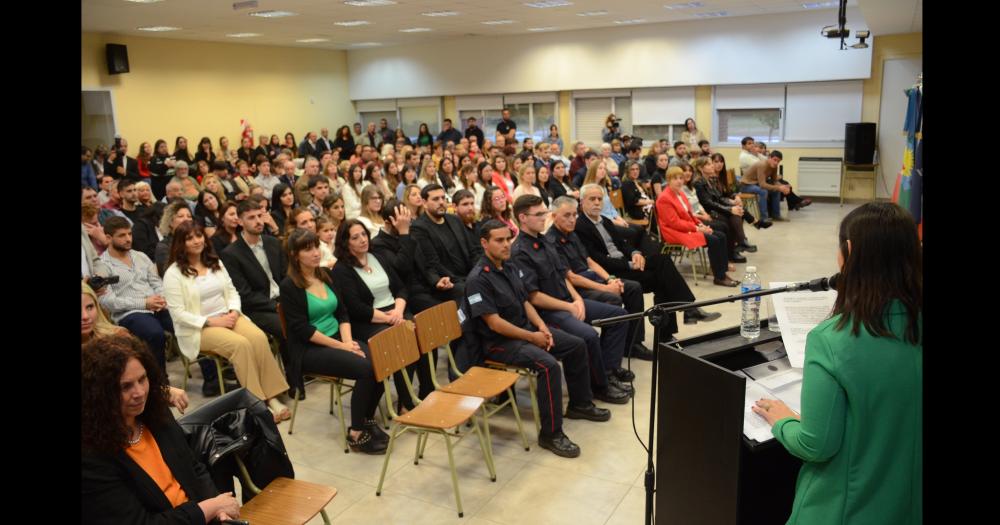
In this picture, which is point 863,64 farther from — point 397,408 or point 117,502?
point 117,502

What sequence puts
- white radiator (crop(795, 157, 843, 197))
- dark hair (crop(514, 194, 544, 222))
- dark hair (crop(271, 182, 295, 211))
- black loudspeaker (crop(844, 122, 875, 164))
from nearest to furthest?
dark hair (crop(514, 194, 544, 222)), dark hair (crop(271, 182, 295, 211)), black loudspeaker (crop(844, 122, 875, 164)), white radiator (crop(795, 157, 843, 197))

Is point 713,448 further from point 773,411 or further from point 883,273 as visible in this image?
point 883,273

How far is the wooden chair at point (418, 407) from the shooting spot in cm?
331

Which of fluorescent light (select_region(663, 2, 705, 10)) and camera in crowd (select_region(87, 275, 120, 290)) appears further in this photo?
fluorescent light (select_region(663, 2, 705, 10))

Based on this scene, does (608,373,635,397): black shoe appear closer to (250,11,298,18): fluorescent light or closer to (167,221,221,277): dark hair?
(167,221,221,277): dark hair

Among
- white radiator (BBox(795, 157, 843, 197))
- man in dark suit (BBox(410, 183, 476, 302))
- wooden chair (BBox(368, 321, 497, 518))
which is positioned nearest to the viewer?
wooden chair (BBox(368, 321, 497, 518))

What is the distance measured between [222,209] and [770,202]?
27.5 ft

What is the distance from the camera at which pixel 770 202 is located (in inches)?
430

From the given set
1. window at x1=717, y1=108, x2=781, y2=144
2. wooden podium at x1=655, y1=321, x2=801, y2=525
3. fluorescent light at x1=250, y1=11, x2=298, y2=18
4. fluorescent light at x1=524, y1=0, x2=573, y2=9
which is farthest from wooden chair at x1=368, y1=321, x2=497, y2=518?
window at x1=717, y1=108, x2=781, y2=144

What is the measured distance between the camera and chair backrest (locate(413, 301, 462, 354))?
3.89 m

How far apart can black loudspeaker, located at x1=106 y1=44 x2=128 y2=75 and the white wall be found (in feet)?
20.4

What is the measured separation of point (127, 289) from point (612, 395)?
126 inches

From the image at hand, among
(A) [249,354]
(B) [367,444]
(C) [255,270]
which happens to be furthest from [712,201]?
(A) [249,354]
